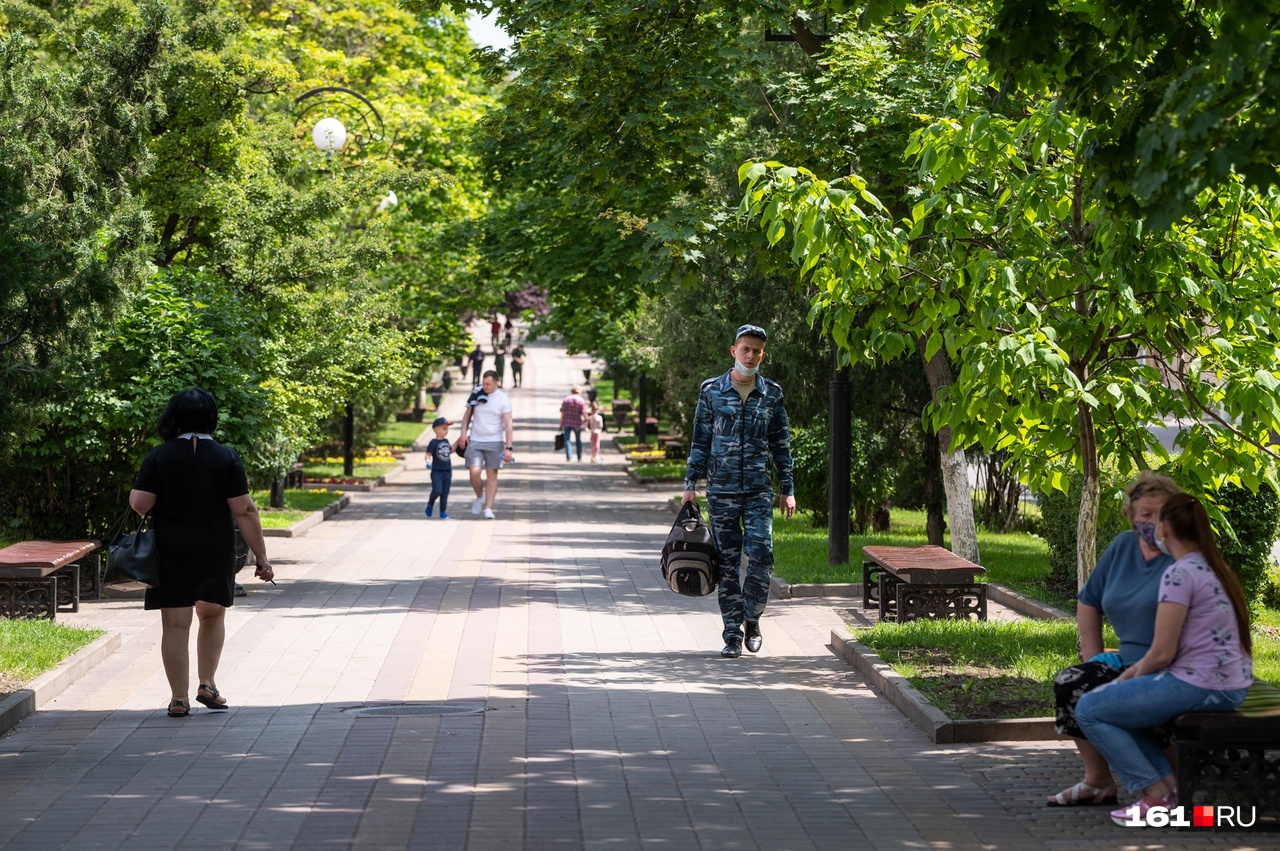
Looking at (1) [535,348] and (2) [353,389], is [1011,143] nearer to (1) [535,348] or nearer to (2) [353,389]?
(2) [353,389]

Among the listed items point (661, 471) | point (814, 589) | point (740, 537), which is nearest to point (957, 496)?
point (814, 589)

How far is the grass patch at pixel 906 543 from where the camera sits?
14.3 metres

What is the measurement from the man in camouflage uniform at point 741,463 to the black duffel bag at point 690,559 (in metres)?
0.17

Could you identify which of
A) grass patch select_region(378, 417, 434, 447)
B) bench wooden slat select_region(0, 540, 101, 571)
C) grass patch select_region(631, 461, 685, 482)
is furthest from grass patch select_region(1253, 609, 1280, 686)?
grass patch select_region(378, 417, 434, 447)

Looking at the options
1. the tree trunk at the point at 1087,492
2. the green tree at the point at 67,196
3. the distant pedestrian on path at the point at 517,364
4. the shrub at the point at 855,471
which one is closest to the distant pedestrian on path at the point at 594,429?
the shrub at the point at 855,471

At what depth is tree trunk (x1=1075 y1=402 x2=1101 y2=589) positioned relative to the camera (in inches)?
359

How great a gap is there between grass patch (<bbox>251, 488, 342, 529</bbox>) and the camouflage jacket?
1038cm

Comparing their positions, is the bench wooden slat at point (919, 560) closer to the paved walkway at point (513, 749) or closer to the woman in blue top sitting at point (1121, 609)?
the paved walkway at point (513, 749)

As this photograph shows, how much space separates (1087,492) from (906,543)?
9578 mm

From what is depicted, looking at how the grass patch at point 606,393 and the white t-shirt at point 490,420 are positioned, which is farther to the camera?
the grass patch at point 606,393

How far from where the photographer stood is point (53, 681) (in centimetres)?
884

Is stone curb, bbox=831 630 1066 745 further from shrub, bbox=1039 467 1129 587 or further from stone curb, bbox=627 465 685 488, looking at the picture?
stone curb, bbox=627 465 685 488

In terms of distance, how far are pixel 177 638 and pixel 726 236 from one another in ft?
21.8

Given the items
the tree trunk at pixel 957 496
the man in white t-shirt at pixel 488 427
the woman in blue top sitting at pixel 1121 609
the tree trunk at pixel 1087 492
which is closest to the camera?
the woman in blue top sitting at pixel 1121 609
